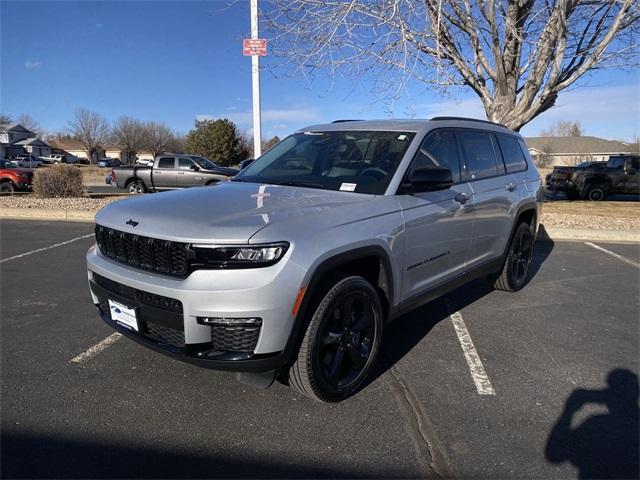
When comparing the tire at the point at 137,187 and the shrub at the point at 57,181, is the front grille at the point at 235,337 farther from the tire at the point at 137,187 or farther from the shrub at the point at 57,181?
the tire at the point at 137,187

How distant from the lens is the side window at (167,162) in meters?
17.9

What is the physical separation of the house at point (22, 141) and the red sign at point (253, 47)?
76.6m

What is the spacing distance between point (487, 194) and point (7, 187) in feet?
58.6

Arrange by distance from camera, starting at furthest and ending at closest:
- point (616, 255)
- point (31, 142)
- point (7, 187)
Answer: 1. point (31, 142)
2. point (7, 187)
3. point (616, 255)

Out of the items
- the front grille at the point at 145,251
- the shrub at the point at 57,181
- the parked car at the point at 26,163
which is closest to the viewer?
the front grille at the point at 145,251

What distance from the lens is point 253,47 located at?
1008cm

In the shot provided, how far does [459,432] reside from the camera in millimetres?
2691

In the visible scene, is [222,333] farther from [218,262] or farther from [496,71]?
A: [496,71]

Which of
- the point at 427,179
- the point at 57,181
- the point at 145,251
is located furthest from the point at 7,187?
the point at 427,179

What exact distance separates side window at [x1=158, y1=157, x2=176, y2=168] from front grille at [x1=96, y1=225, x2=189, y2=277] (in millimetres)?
15655

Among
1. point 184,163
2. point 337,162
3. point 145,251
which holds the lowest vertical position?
point 145,251

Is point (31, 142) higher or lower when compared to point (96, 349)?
higher

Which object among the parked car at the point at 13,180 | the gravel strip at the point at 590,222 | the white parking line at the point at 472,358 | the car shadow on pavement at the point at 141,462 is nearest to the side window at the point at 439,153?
the white parking line at the point at 472,358

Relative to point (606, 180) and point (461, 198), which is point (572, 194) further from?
point (461, 198)
